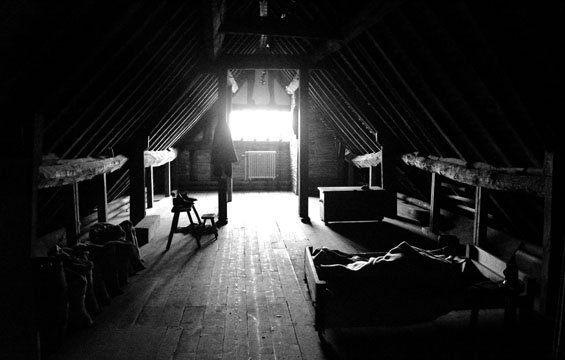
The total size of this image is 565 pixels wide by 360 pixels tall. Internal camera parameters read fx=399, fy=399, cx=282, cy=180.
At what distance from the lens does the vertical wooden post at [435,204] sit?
6555 mm

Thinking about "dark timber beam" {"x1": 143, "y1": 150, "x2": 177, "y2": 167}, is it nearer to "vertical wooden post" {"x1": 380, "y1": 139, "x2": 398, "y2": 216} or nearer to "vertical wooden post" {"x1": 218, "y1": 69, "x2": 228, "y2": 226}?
"vertical wooden post" {"x1": 218, "y1": 69, "x2": 228, "y2": 226}

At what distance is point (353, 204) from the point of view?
306 inches

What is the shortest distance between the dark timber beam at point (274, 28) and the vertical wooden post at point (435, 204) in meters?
2.78

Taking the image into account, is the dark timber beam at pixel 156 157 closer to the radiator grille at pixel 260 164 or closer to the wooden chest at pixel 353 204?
the radiator grille at pixel 260 164

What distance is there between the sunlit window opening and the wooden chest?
6.37 metres

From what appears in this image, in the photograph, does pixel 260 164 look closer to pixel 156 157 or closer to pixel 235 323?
pixel 156 157

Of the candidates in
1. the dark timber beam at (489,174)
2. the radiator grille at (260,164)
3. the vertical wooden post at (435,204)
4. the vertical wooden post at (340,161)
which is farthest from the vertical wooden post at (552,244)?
the radiator grille at (260,164)

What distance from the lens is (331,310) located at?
10.5 ft

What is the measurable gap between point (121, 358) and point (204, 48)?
4.93 m

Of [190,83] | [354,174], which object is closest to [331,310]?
[190,83]

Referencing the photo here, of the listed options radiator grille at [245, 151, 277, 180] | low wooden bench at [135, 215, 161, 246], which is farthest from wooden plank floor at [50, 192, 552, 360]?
radiator grille at [245, 151, 277, 180]

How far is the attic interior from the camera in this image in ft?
9.55

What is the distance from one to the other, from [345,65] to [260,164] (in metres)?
7.38

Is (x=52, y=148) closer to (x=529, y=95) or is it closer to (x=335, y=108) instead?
(x=529, y=95)
